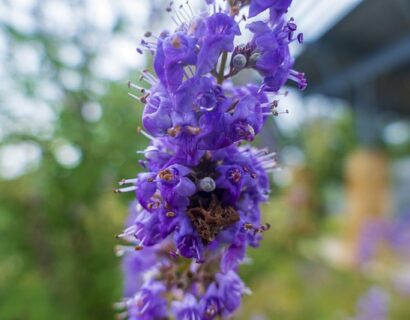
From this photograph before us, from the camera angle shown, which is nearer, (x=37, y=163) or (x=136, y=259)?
(x=136, y=259)

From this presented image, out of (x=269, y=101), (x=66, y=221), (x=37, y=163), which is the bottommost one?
(x=66, y=221)

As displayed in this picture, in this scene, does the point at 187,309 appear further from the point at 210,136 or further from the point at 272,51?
the point at 272,51

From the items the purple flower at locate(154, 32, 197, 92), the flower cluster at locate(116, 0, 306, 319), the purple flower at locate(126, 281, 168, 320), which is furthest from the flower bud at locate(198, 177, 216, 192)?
the purple flower at locate(126, 281, 168, 320)

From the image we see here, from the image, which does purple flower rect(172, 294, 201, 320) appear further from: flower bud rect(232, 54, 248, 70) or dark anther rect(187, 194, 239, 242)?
flower bud rect(232, 54, 248, 70)

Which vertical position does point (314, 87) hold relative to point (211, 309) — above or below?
above

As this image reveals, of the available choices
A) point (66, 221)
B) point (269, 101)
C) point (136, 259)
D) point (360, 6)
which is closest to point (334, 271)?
point (360, 6)

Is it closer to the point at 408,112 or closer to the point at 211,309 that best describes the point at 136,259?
the point at 211,309

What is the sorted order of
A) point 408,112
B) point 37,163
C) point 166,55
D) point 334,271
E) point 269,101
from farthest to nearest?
1. point 408,112
2. point 334,271
3. point 37,163
4. point 269,101
5. point 166,55

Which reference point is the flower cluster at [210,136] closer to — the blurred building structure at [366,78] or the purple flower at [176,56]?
the purple flower at [176,56]

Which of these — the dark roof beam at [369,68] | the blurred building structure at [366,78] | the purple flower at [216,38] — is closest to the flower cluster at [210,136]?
the purple flower at [216,38]
